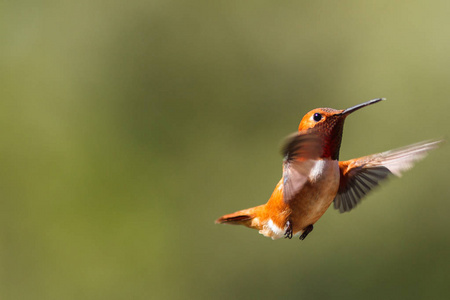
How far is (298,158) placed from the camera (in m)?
0.88

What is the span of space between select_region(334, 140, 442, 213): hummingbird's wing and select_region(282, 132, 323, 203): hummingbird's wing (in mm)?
268

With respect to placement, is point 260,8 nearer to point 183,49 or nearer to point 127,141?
point 183,49

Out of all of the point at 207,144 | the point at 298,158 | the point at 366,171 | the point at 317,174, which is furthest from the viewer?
the point at 207,144

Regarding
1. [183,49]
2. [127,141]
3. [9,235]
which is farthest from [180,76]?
[9,235]

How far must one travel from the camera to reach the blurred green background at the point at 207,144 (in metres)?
3.64

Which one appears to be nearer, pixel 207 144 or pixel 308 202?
pixel 308 202

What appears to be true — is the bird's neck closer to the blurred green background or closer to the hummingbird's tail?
the hummingbird's tail

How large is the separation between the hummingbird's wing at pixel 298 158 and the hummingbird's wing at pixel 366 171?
27 cm

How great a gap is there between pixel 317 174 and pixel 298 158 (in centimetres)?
15

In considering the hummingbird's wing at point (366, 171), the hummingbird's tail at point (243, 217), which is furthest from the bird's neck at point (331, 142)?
the hummingbird's tail at point (243, 217)

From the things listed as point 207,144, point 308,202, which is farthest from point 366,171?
point 207,144

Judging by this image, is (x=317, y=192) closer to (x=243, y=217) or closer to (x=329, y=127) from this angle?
(x=329, y=127)

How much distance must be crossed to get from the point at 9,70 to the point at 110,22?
943mm

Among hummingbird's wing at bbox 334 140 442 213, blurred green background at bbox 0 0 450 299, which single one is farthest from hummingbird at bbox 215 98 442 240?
blurred green background at bbox 0 0 450 299
